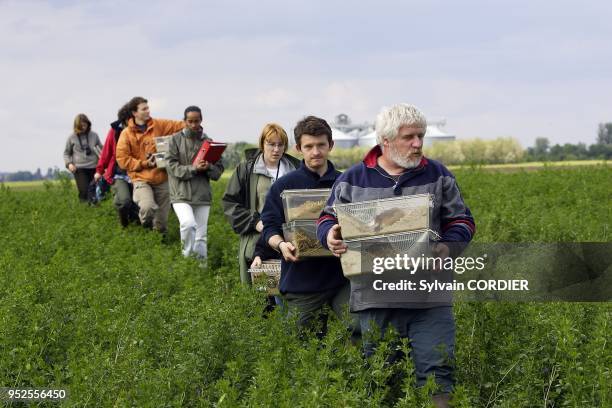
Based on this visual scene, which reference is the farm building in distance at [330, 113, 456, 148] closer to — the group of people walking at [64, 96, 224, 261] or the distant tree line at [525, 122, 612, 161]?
the distant tree line at [525, 122, 612, 161]

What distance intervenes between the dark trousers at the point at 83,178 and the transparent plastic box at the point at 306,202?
1195 centimetres

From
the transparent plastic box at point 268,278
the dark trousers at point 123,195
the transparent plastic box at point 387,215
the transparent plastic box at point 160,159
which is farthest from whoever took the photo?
the dark trousers at point 123,195

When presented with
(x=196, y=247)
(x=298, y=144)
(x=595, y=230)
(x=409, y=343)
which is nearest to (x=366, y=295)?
(x=409, y=343)

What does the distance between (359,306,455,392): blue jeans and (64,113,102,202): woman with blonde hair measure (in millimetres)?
12379

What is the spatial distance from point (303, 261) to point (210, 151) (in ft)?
15.7

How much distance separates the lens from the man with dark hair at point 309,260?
6.04 m

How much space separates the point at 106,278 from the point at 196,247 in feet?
6.43

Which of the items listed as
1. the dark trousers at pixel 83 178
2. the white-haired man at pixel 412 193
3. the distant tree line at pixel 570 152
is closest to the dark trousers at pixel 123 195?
the dark trousers at pixel 83 178

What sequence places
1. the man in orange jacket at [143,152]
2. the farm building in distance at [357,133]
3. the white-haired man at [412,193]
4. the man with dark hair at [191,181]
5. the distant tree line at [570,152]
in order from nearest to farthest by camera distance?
the white-haired man at [412,193]
the man with dark hair at [191,181]
the man in orange jacket at [143,152]
the distant tree line at [570,152]
the farm building in distance at [357,133]

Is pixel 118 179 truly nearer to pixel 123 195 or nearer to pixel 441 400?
pixel 123 195

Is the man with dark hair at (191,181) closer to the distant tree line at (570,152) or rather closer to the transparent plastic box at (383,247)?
the transparent plastic box at (383,247)

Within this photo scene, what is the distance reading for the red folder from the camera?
1058cm

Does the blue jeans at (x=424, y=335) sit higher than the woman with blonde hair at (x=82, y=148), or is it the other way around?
the woman with blonde hair at (x=82, y=148)

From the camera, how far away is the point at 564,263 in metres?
8.75
